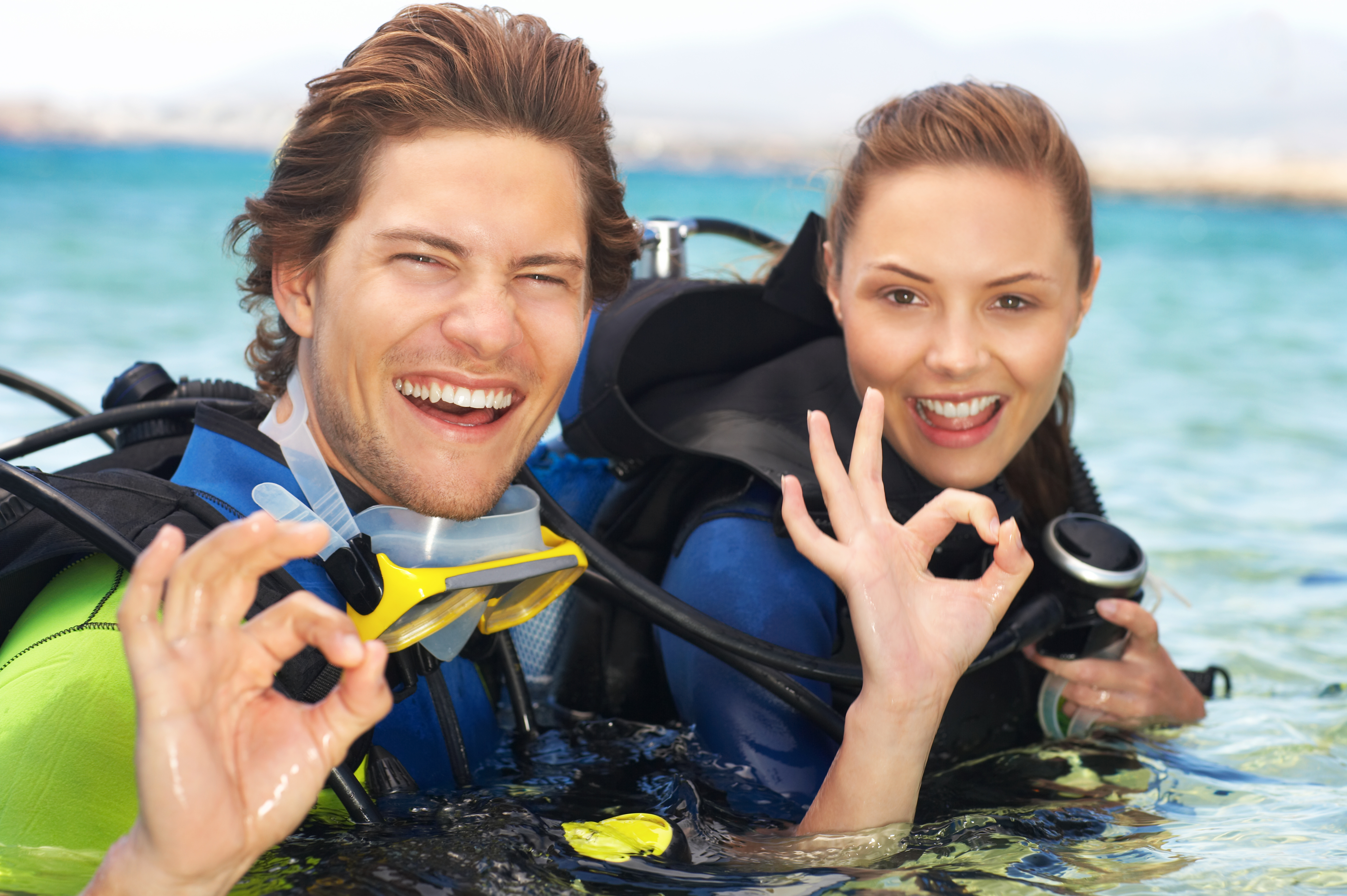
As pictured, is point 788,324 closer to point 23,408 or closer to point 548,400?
point 548,400

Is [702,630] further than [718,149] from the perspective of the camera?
No

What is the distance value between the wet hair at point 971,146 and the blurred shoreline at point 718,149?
70.1m

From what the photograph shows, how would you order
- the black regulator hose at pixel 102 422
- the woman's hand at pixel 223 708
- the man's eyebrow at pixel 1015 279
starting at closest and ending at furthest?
the woman's hand at pixel 223 708 → the black regulator hose at pixel 102 422 → the man's eyebrow at pixel 1015 279

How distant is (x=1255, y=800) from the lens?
2660 millimetres

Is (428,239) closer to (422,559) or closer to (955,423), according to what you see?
(422,559)

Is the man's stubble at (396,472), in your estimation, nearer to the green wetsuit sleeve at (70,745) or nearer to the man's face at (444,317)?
the man's face at (444,317)

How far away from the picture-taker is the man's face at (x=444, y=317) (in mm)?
1921

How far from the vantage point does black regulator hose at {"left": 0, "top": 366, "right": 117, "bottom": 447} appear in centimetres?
273

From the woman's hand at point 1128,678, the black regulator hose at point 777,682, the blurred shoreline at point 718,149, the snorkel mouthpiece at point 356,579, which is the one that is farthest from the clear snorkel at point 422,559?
the blurred shoreline at point 718,149

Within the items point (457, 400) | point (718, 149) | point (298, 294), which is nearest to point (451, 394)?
point (457, 400)

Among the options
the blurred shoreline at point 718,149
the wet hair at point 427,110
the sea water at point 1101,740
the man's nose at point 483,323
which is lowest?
the sea water at point 1101,740

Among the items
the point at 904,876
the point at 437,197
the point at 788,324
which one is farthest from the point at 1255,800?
the point at 437,197

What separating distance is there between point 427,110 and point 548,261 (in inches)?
13.1

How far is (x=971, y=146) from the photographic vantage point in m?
2.45
